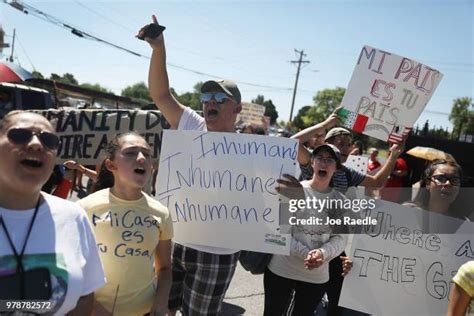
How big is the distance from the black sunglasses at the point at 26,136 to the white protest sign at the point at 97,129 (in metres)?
1.90

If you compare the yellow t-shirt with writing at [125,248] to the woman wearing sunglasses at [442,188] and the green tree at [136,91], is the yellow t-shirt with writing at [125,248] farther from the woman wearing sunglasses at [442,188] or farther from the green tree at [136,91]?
the green tree at [136,91]

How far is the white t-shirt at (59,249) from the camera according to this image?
1.25 meters

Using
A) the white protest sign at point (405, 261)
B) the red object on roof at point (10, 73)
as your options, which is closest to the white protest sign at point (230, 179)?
the white protest sign at point (405, 261)

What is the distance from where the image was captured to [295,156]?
93.7 inches

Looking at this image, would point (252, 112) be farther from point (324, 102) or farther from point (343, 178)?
point (324, 102)

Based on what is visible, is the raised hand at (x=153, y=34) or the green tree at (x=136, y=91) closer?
the raised hand at (x=153, y=34)

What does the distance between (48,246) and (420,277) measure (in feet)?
6.85

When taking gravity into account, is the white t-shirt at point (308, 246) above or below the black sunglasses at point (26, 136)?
below

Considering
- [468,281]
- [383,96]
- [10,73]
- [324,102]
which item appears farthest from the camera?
[324,102]

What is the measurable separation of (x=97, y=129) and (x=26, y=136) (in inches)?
82.1

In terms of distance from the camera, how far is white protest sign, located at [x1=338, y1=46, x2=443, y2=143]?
3.06 m

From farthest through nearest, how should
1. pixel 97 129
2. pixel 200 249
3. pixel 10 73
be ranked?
pixel 10 73 < pixel 97 129 < pixel 200 249

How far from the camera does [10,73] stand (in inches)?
390

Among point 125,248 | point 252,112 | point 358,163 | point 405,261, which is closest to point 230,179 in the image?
point 125,248
